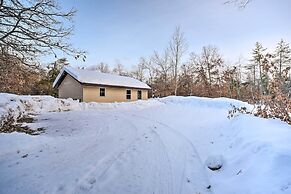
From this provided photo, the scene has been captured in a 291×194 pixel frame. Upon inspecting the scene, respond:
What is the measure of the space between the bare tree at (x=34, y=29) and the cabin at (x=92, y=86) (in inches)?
647

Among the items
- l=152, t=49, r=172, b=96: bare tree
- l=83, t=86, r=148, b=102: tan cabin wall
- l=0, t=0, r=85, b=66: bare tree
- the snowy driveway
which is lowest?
the snowy driveway

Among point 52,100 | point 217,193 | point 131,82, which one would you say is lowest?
point 217,193

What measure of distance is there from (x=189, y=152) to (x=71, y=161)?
320 centimetres

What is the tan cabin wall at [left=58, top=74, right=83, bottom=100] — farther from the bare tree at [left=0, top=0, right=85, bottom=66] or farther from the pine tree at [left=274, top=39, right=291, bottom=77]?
the pine tree at [left=274, top=39, right=291, bottom=77]

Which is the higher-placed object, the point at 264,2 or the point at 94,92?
the point at 264,2

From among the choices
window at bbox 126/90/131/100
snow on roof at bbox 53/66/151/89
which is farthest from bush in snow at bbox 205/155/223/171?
window at bbox 126/90/131/100

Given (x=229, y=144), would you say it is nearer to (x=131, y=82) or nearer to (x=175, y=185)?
(x=175, y=185)

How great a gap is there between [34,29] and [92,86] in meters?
17.9

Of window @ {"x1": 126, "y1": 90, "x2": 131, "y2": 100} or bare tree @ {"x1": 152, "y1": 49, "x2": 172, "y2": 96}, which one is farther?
bare tree @ {"x1": 152, "y1": 49, "x2": 172, "y2": 96}

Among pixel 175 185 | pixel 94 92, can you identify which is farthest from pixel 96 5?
pixel 94 92

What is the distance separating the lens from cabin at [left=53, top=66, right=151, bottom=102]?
23.5 metres

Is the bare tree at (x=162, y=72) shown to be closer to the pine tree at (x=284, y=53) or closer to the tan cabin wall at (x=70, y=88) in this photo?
the pine tree at (x=284, y=53)

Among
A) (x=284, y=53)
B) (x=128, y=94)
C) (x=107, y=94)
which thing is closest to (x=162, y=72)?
(x=128, y=94)

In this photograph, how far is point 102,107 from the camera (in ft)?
64.2
